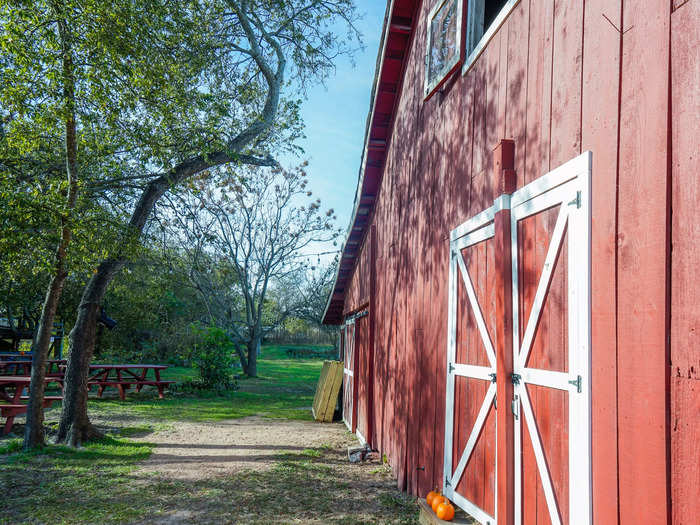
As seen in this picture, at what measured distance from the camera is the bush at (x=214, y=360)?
16.9 metres

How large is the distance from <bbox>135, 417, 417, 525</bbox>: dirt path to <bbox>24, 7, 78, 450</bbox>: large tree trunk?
1846mm

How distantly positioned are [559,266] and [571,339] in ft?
1.44

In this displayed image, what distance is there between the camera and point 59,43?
5.83 metres

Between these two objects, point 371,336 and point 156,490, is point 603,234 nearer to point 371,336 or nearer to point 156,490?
point 156,490

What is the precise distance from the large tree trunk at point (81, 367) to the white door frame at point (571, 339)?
23.3 ft

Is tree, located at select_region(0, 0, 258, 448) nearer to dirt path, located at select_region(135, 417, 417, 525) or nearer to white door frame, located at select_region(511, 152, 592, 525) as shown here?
dirt path, located at select_region(135, 417, 417, 525)

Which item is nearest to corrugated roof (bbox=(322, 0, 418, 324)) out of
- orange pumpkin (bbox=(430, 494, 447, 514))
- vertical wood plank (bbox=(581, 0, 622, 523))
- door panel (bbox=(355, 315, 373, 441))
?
door panel (bbox=(355, 315, 373, 441))

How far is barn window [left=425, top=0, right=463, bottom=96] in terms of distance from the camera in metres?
4.95

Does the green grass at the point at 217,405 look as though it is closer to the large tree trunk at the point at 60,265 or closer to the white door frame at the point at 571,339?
the large tree trunk at the point at 60,265

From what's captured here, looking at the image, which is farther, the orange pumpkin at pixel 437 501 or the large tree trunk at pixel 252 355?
the large tree trunk at pixel 252 355

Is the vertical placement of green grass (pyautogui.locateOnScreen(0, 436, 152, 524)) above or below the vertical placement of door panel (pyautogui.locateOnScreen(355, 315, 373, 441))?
below

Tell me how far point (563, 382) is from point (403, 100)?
18.8ft

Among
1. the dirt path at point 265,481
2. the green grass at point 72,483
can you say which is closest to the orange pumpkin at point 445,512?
the dirt path at point 265,481

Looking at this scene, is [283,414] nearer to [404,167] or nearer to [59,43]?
[404,167]
